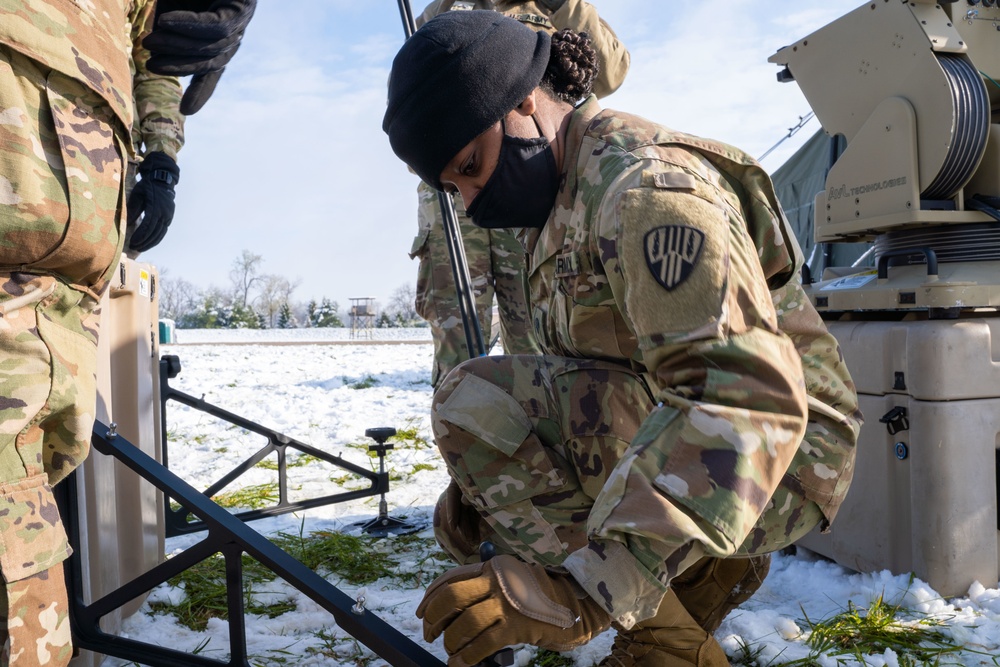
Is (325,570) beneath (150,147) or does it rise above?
beneath

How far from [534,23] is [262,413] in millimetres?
3482

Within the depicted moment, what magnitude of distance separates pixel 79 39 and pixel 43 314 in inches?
18.2

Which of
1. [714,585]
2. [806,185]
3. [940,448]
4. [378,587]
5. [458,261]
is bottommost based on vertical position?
[378,587]

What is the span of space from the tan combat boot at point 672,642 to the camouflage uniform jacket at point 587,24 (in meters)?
2.43

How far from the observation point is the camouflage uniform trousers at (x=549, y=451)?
5.24 feet

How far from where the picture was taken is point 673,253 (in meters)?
1.13

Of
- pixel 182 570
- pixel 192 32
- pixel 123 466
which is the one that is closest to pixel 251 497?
pixel 123 466

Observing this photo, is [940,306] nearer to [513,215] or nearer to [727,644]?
[727,644]

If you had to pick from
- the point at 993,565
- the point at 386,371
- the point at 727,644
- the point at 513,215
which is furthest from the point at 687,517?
the point at 386,371

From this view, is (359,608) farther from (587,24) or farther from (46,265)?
(587,24)

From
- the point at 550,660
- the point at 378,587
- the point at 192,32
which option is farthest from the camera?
the point at 378,587

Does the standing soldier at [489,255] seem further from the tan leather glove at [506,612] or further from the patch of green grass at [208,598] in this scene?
the tan leather glove at [506,612]

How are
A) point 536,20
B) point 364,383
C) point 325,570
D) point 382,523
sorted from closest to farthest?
1. point 325,570
2. point 382,523
3. point 536,20
4. point 364,383

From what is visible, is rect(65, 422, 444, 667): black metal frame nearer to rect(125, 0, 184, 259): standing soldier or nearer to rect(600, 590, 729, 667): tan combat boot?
rect(600, 590, 729, 667): tan combat boot
